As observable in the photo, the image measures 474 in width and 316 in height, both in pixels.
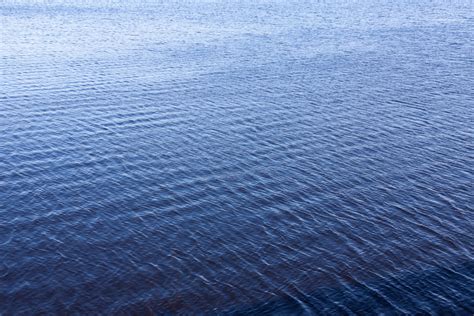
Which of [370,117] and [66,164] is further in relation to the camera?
[370,117]

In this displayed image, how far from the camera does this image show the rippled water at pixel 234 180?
97.2 ft

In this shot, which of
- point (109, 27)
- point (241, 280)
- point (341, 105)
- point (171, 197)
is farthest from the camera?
point (109, 27)

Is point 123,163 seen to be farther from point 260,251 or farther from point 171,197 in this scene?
point 260,251

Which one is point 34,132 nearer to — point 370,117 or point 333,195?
point 333,195

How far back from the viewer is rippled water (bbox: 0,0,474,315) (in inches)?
1167

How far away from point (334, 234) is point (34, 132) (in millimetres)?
30249

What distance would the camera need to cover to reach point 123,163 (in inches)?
1752

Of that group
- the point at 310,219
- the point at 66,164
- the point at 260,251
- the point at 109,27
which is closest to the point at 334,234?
the point at 310,219

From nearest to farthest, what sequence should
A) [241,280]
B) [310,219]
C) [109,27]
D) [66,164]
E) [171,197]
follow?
[241,280] → [310,219] → [171,197] → [66,164] → [109,27]

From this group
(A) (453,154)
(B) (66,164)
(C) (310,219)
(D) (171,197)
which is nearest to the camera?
(C) (310,219)

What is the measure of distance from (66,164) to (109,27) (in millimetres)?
68158

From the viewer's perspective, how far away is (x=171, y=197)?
39.3 m

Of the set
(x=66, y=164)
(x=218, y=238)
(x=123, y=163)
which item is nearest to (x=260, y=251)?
(x=218, y=238)

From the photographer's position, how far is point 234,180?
42188 mm
